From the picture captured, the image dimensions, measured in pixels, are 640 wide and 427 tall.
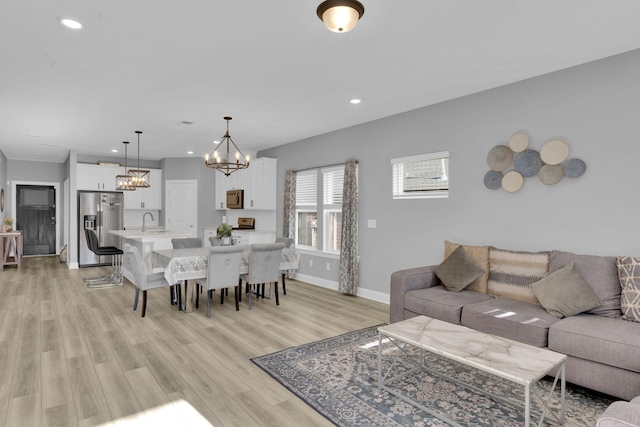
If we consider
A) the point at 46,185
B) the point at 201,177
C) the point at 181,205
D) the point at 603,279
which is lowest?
the point at 603,279

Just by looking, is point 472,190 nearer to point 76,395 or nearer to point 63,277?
point 76,395

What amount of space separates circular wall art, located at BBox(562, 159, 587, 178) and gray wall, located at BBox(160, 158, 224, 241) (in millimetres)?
7337

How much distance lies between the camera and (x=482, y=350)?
2.36m

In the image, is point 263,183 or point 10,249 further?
point 10,249

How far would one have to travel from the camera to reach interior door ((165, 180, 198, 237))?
9.02 meters

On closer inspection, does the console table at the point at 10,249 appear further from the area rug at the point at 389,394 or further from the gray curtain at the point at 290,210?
the area rug at the point at 389,394

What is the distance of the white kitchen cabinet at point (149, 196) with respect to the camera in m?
9.08

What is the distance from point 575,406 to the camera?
2.51 meters

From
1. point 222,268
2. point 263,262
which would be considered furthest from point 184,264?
point 263,262

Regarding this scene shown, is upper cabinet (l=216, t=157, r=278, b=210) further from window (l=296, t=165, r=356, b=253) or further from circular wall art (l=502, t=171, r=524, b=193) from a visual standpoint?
circular wall art (l=502, t=171, r=524, b=193)

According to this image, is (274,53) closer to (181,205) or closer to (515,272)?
(515,272)

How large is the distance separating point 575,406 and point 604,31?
2730mm

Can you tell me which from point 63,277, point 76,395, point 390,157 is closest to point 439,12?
point 390,157

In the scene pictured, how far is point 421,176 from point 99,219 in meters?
7.39
